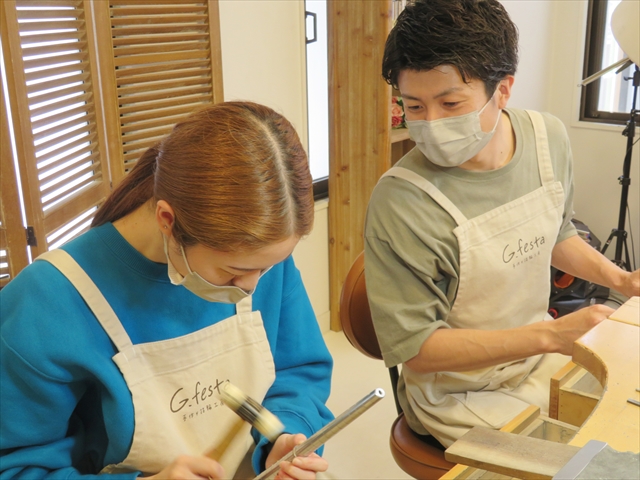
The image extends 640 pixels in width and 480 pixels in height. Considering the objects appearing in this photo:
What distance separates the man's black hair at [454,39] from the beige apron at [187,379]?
0.55m

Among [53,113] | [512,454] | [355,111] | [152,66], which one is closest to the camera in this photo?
[512,454]

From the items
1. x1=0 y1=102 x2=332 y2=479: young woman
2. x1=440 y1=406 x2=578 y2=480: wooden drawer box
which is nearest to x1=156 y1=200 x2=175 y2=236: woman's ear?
x1=0 y1=102 x2=332 y2=479: young woman

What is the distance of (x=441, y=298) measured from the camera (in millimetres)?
1309

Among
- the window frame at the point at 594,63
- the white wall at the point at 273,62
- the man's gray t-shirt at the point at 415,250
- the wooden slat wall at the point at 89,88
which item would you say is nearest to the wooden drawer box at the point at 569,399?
the man's gray t-shirt at the point at 415,250

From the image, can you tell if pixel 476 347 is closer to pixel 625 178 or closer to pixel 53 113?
pixel 53 113

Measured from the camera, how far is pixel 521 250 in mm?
1381

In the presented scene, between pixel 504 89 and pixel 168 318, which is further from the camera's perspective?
pixel 504 89

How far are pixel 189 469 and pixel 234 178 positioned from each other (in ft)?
1.40

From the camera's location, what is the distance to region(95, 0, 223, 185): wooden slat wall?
5.67ft

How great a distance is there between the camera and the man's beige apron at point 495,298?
132 centimetres

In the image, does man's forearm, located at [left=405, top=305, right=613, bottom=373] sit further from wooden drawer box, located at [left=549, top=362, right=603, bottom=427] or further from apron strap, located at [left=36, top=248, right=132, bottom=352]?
apron strap, located at [left=36, top=248, right=132, bottom=352]

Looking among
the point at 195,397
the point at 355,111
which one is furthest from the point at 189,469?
the point at 355,111

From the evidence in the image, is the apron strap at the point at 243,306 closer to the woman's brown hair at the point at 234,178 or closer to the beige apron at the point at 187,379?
the beige apron at the point at 187,379

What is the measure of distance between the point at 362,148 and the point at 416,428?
156cm
